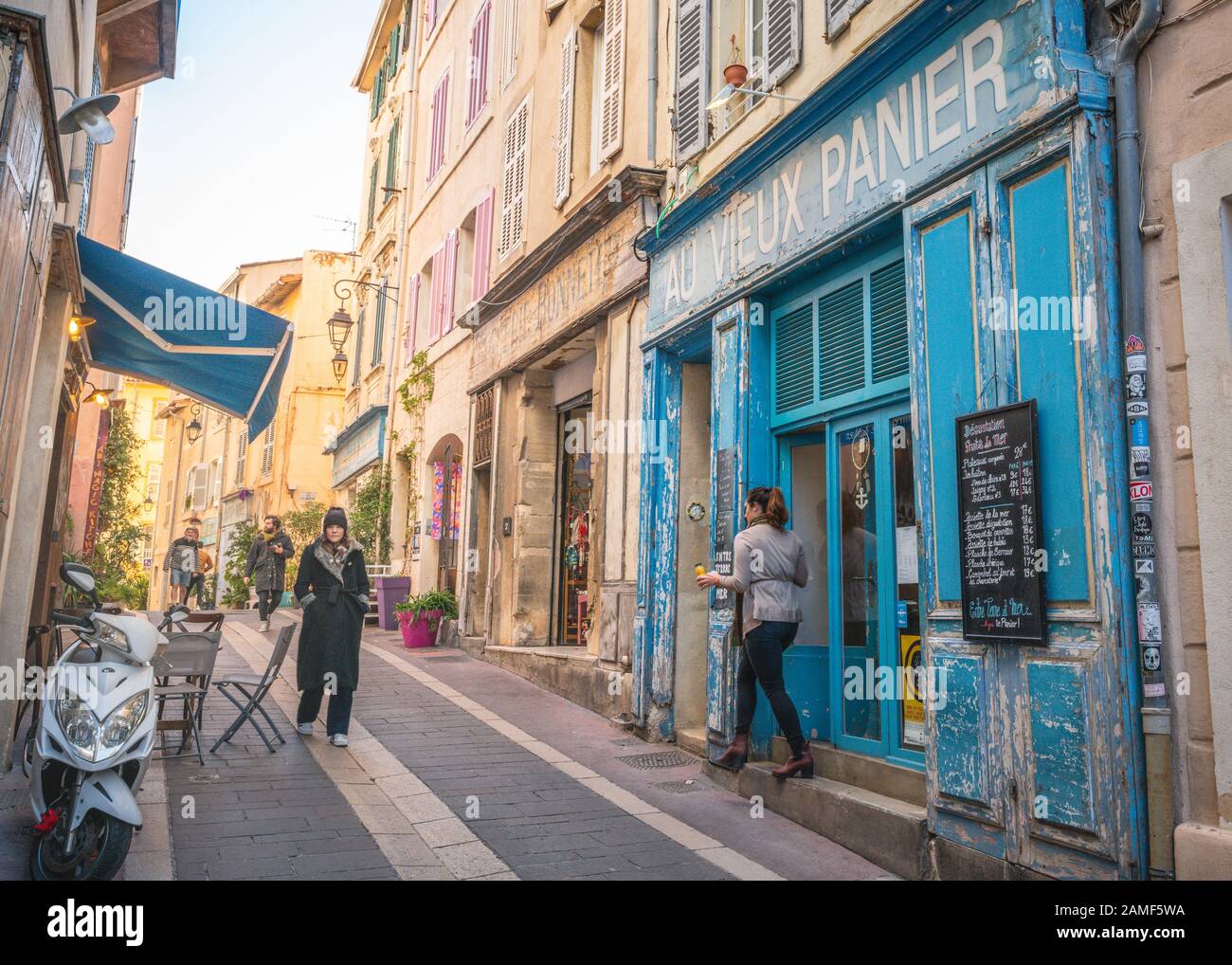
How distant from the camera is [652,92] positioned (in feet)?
29.8

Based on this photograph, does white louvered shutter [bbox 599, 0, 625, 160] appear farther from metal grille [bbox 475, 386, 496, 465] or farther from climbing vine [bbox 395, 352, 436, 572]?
climbing vine [bbox 395, 352, 436, 572]

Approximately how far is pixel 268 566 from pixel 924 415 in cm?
1241

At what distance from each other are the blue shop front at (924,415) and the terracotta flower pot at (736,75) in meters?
0.61

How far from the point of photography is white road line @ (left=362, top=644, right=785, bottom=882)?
4812 mm

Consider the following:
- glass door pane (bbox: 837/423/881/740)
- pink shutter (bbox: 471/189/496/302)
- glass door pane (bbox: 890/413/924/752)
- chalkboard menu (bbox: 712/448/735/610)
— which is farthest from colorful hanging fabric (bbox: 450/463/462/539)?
glass door pane (bbox: 890/413/924/752)

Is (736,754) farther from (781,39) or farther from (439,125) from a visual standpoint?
(439,125)

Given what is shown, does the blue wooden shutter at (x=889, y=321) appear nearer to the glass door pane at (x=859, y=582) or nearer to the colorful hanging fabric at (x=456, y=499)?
the glass door pane at (x=859, y=582)

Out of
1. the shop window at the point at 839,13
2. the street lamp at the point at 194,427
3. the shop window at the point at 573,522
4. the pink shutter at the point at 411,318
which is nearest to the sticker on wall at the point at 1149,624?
the shop window at the point at 839,13

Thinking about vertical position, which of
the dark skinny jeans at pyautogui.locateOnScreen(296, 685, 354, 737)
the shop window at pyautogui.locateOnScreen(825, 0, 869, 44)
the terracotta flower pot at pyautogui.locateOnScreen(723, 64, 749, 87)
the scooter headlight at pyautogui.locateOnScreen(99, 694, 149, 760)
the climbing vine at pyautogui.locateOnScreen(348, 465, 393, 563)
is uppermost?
the terracotta flower pot at pyautogui.locateOnScreen(723, 64, 749, 87)

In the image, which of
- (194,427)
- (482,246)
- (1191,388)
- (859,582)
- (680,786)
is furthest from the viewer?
(194,427)

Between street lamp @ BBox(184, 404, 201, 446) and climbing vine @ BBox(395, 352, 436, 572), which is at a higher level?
street lamp @ BBox(184, 404, 201, 446)

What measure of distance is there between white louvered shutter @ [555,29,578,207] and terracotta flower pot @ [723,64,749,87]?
3884 millimetres

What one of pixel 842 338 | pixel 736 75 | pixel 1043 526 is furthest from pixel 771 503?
pixel 736 75

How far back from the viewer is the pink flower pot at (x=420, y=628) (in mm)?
13344
